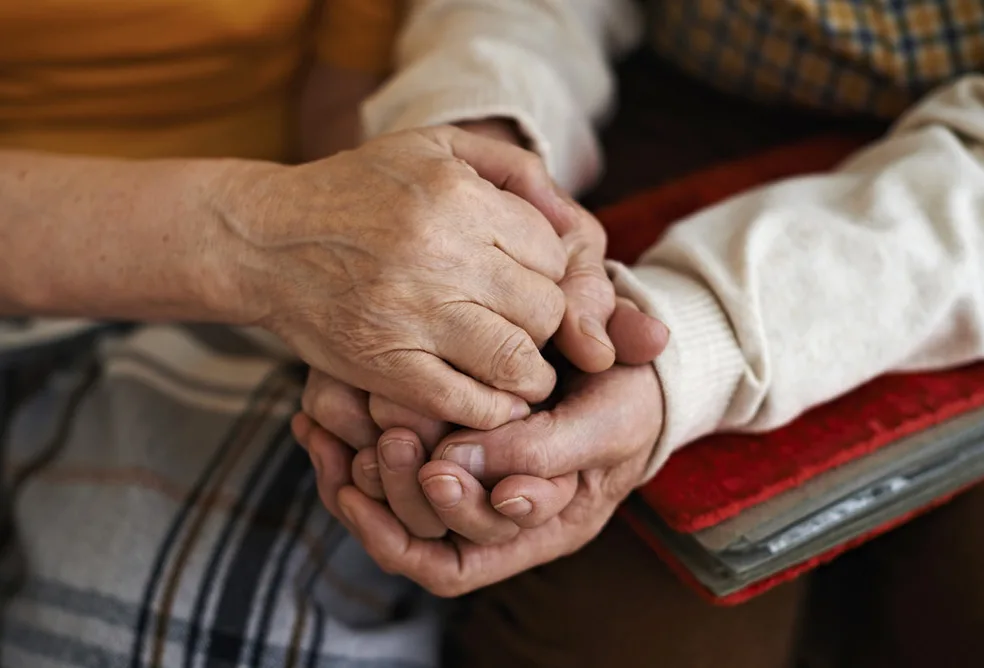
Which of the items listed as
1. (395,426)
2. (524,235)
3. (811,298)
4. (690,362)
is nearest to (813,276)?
(811,298)

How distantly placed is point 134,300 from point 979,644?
28.5 inches

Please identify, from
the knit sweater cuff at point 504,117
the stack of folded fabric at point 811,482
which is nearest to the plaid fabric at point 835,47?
the knit sweater cuff at point 504,117

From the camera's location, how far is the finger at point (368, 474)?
63cm

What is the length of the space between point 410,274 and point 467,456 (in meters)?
0.13

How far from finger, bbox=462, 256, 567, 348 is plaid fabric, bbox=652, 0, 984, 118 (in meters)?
0.40

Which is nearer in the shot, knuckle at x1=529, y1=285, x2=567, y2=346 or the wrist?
knuckle at x1=529, y1=285, x2=567, y2=346

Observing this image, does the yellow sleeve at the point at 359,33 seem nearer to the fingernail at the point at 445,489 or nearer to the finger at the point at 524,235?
the finger at the point at 524,235

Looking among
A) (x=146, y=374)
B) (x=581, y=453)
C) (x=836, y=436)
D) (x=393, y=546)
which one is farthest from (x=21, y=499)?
(x=836, y=436)

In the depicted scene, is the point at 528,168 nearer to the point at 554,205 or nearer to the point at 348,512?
the point at 554,205

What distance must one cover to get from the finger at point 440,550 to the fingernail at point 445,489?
0.08 m

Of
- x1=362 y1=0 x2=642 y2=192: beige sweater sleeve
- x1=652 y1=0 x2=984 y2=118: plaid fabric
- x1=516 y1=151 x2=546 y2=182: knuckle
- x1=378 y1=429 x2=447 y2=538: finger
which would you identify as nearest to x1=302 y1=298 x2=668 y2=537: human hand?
x1=378 y1=429 x2=447 y2=538: finger

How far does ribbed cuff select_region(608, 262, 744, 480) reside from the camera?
2.08 feet

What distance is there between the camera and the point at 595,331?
0.61 m

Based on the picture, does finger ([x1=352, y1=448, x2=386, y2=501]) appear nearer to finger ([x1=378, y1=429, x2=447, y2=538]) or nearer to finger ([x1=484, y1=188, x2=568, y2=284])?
finger ([x1=378, y1=429, x2=447, y2=538])
